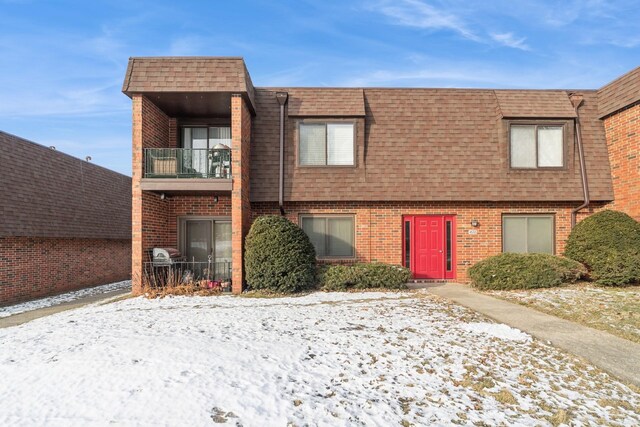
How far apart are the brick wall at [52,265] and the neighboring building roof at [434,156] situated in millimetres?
7439

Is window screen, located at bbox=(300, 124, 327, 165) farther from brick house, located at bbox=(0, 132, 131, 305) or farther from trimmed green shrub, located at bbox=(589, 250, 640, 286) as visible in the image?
brick house, located at bbox=(0, 132, 131, 305)

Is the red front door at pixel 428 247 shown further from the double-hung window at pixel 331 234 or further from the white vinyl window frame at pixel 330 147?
the white vinyl window frame at pixel 330 147

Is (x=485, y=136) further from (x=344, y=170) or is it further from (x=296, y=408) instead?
(x=296, y=408)

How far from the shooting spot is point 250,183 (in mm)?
11227

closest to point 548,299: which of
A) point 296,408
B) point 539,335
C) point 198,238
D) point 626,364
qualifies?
point 539,335

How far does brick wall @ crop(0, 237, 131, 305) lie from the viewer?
1110 centimetres

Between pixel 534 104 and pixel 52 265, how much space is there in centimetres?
1678

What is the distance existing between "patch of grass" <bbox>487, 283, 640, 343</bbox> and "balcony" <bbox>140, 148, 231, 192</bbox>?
7.92 m

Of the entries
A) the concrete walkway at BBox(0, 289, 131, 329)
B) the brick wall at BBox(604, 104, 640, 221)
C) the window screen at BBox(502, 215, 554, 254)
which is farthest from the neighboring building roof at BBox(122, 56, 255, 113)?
the brick wall at BBox(604, 104, 640, 221)

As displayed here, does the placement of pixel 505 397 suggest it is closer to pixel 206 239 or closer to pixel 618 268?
pixel 618 268

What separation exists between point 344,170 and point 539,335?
23.1 ft

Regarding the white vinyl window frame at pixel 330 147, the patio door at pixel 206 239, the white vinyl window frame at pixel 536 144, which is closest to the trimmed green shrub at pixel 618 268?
the white vinyl window frame at pixel 536 144

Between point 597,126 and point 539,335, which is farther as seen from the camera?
point 597,126

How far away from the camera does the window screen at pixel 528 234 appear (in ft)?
38.0
